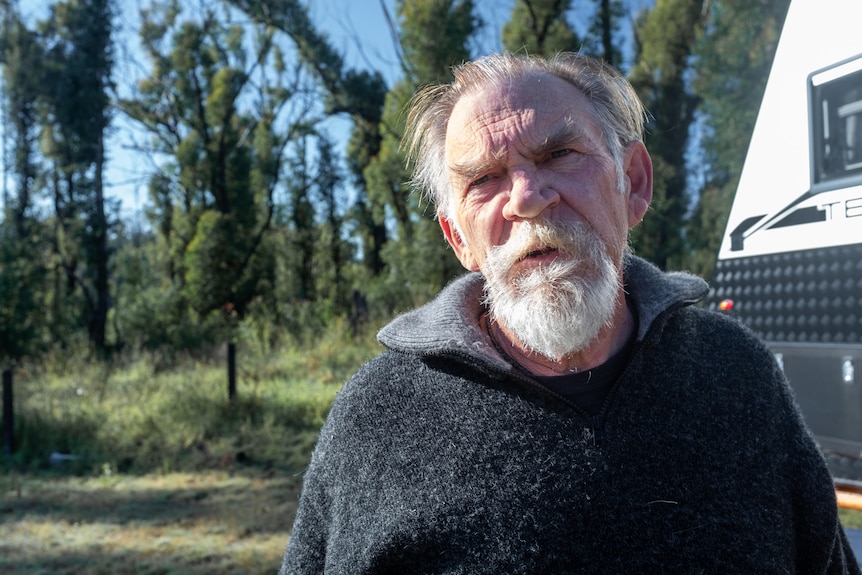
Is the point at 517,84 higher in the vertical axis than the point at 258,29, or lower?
lower

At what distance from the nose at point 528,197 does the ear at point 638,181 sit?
276 mm

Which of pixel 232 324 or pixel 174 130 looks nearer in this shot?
pixel 232 324

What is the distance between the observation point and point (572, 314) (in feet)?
4.65

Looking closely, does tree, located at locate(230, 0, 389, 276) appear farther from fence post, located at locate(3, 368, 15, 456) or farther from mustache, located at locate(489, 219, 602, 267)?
mustache, located at locate(489, 219, 602, 267)

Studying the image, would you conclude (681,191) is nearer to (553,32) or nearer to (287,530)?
(553,32)

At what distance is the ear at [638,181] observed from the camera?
161cm

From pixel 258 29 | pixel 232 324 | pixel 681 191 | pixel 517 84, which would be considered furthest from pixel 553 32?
pixel 517 84

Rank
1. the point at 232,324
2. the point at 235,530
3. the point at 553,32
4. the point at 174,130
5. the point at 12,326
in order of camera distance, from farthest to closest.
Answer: the point at 174,130, the point at 232,324, the point at 12,326, the point at 553,32, the point at 235,530

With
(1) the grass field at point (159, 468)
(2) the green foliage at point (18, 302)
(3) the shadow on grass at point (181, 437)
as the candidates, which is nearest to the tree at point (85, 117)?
(2) the green foliage at point (18, 302)

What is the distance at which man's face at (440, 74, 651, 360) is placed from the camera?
1.42 meters

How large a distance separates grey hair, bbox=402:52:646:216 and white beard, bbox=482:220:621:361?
0.71ft

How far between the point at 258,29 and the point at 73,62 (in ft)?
14.1

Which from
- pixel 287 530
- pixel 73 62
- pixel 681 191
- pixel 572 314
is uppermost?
pixel 73 62

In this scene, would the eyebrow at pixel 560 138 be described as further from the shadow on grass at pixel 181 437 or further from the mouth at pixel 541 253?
the shadow on grass at pixel 181 437
